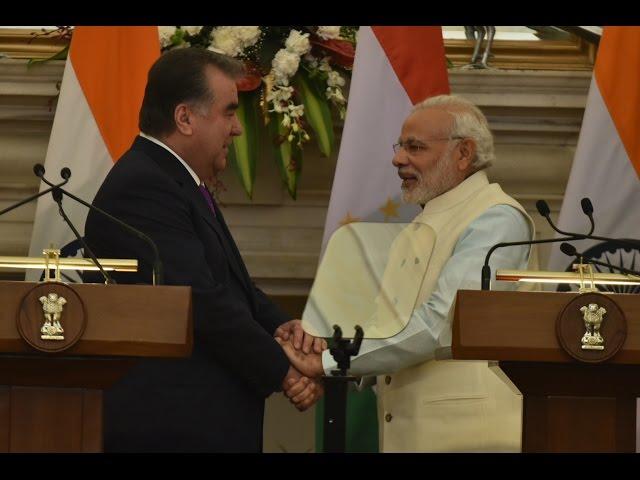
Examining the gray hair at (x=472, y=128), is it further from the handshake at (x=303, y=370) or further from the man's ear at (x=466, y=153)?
the handshake at (x=303, y=370)

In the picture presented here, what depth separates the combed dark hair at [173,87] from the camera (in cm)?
383

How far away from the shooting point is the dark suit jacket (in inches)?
136

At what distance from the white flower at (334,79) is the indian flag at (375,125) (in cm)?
13

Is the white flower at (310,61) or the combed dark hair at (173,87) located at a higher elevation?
the white flower at (310,61)

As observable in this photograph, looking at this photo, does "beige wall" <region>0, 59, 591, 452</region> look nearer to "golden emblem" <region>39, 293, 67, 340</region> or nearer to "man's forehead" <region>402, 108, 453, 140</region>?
"man's forehead" <region>402, 108, 453, 140</region>

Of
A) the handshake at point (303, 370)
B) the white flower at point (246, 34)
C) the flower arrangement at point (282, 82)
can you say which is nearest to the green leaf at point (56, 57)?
the flower arrangement at point (282, 82)

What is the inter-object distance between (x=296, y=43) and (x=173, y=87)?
1046mm

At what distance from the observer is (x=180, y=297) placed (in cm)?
270

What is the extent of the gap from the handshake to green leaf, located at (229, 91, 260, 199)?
3.96 ft

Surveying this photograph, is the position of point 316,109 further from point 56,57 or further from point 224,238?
point 224,238

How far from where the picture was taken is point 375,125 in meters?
4.79

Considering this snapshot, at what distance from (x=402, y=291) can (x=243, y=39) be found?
1.67 meters

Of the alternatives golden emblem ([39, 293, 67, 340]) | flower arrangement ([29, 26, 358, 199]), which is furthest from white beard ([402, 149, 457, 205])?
golden emblem ([39, 293, 67, 340])

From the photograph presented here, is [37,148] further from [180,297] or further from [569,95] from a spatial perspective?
[180,297]
